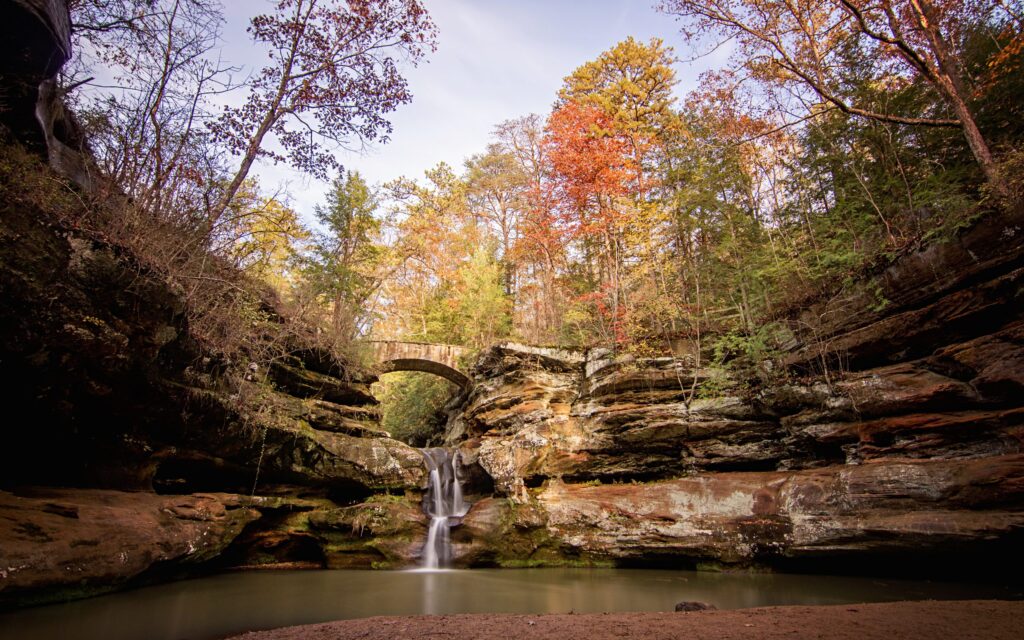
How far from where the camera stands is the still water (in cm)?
471

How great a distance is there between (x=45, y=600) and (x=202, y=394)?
132 inches

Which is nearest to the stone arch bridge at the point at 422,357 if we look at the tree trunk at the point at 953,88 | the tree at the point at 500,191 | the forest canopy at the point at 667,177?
the forest canopy at the point at 667,177

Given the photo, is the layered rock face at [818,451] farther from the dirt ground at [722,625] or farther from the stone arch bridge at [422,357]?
the stone arch bridge at [422,357]

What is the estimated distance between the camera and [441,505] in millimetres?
11977

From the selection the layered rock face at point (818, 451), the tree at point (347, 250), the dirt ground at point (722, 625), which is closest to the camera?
the dirt ground at point (722, 625)

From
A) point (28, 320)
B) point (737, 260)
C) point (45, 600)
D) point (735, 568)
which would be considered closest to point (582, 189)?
point (737, 260)

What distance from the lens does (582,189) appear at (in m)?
16.3

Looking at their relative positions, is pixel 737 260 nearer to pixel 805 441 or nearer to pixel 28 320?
pixel 805 441

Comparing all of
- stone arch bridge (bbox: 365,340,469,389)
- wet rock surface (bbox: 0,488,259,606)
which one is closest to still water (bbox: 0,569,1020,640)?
wet rock surface (bbox: 0,488,259,606)

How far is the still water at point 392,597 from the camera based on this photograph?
4.71 m

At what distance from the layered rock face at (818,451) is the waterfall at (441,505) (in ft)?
1.79

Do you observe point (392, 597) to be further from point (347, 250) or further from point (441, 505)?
point (347, 250)

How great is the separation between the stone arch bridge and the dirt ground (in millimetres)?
12150

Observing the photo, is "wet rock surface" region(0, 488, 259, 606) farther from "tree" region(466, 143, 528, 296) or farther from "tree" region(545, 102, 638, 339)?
"tree" region(466, 143, 528, 296)
